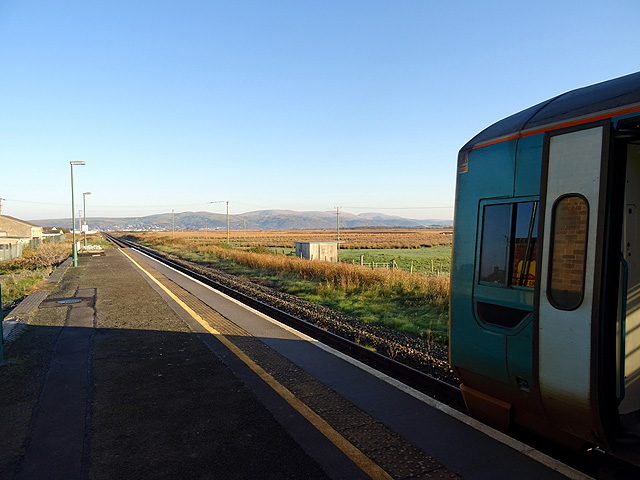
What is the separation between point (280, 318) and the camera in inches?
442

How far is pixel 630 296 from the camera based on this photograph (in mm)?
3557

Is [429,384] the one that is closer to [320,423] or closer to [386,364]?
[386,364]

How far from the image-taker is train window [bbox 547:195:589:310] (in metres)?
3.35

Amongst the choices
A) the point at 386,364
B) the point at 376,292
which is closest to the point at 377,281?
the point at 376,292

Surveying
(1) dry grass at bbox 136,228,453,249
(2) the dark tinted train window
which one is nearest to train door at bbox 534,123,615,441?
(2) the dark tinted train window

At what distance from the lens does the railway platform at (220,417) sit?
13.1ft

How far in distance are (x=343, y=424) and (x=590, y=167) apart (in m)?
3.52

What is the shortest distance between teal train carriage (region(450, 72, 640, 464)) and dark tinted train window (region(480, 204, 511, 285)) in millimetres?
10

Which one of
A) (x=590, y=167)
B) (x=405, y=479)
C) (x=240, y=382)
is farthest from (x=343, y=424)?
(x=590, y=167)

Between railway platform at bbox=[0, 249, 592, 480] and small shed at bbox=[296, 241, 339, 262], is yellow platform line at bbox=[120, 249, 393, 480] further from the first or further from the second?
small shed at bbox=[296, 241, 339, 262]

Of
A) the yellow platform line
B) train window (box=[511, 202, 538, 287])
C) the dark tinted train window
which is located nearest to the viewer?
train window (box=[511, 202, 538, 287])

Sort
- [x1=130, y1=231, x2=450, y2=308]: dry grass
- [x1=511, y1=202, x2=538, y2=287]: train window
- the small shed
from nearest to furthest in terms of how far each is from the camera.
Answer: [x1=511, y1=202, x2=538, y2=287]: train window → [x1=130, y1=231, x2=450, y2=308]: dry grass → the small shed

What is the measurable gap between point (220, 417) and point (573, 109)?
15.5 ft

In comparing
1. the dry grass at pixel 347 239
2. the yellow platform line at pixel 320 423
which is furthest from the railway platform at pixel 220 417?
the dry grass at pixel 347 239
